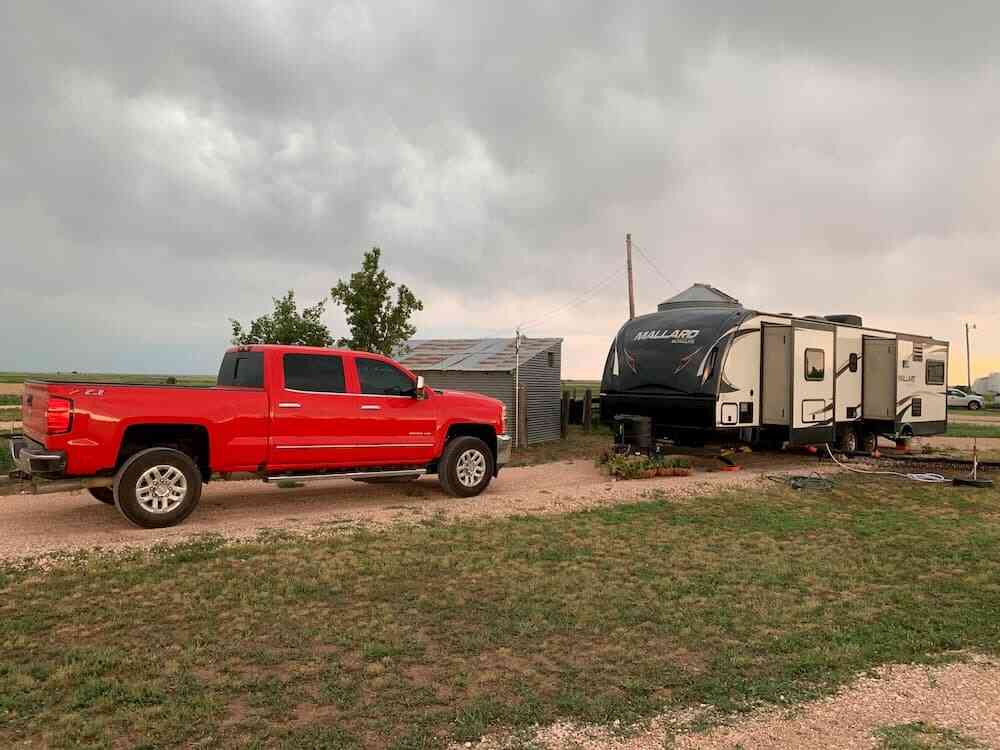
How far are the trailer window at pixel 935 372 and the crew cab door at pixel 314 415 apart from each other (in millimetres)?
14163

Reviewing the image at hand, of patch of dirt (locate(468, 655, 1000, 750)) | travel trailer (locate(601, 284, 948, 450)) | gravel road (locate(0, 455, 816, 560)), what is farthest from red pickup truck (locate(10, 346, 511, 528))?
patch of dirt (locate(468, 655, 1000, 750))

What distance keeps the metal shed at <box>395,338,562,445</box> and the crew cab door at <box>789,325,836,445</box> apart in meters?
7.11

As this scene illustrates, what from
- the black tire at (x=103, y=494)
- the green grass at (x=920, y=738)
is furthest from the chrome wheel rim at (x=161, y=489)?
the green grass at (x=920, y=738)

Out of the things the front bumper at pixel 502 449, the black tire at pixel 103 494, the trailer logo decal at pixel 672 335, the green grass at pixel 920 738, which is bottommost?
the green grass at pixel 920 738

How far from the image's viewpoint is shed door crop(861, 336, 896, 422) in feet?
51.6

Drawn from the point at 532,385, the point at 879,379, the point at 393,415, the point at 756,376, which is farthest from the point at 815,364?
the point at 393,415

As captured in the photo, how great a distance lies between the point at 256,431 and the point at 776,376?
30.9 ft

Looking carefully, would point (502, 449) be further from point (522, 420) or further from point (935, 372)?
point (935, 372)

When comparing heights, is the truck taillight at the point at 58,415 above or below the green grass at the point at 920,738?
above

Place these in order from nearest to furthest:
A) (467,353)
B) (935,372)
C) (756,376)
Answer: (756,376) → (935,372) → (467,353)

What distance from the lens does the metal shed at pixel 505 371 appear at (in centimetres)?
1883

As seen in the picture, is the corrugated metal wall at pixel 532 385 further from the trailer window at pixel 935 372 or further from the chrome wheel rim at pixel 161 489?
the chrome wheel rim at pixel 161 489

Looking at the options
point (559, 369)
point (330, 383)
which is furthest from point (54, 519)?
point (559, 369)

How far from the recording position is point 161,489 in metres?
8.20
